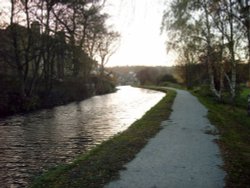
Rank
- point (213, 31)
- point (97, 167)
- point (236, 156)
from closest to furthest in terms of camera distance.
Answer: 1. point (97, 167)
2. point (236, 156)
3. point (213, 31)

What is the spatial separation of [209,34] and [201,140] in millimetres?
17729

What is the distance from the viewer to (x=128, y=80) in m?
160

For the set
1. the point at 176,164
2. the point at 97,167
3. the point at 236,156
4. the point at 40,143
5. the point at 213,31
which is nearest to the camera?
the point at 97,167

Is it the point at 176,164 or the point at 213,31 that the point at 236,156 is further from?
the point at 213,31

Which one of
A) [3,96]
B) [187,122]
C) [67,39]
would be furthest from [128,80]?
[187,122]

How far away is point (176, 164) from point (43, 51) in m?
26.2

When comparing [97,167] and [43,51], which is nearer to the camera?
[97,167]

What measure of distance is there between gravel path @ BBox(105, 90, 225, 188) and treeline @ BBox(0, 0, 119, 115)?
1654cm

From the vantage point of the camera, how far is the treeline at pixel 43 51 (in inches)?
1133

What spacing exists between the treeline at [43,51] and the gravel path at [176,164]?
16.5 m

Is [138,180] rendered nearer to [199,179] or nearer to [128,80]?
[199,179]

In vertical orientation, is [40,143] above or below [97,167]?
below

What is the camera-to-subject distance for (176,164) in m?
8.45

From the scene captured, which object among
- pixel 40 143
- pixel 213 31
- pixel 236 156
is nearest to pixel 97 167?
pixel 236 156
